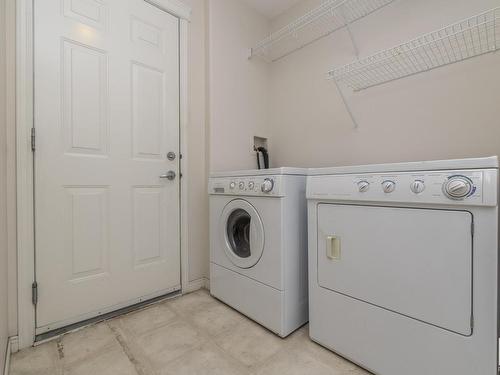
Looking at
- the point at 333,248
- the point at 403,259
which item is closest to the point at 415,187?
the point at 403,259

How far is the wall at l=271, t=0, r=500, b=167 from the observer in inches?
52.2

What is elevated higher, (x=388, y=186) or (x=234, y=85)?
(x=234, y=85)

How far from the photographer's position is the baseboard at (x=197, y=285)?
1866 millimetres

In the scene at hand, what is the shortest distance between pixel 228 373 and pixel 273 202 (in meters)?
0.80

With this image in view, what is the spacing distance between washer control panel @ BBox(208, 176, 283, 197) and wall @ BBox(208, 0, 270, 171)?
11.6 inches

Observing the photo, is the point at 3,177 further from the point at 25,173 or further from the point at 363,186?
the point at 363,186

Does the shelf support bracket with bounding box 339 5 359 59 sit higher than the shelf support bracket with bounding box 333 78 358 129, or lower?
higher

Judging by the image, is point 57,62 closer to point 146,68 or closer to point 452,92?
point 146,68

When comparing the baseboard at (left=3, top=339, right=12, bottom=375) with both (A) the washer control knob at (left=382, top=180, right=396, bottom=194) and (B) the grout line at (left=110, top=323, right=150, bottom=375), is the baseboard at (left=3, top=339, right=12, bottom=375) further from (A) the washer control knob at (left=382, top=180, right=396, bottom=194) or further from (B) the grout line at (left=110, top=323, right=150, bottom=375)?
(A) the washer control knob at (left=382, top=180, right=396, bottom=194)

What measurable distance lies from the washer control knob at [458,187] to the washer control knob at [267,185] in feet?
2.35

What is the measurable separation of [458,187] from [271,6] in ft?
7.21

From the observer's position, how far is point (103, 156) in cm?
150

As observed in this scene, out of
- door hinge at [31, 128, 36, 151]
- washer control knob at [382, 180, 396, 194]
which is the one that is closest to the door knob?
door hinge at [31, 128, 36, 151]

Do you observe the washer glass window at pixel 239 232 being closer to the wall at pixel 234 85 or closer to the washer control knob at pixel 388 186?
the wall at pixel 234 85
